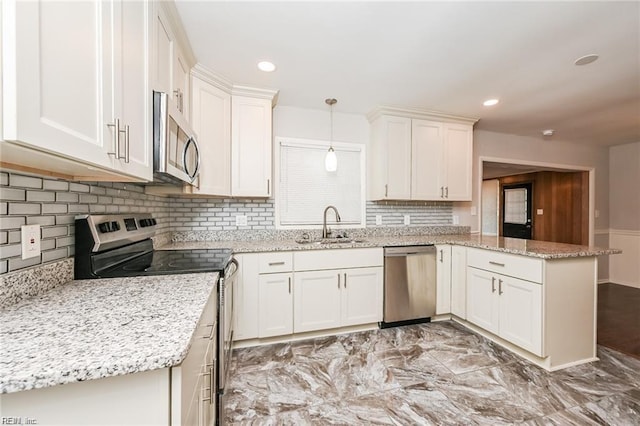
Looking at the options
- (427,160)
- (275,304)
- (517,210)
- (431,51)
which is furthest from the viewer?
(517,210)

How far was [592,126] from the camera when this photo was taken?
3441mm

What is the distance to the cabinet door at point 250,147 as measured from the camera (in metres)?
2.48

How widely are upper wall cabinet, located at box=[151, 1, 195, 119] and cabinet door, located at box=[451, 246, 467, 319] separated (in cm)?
276

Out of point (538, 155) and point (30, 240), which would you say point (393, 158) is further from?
point (30, 240)

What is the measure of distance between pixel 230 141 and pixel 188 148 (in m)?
0.80

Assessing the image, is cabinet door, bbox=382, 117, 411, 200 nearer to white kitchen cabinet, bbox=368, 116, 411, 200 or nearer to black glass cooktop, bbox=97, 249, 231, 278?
white kitchen cabinet, bbox=368, 116, 411, 200

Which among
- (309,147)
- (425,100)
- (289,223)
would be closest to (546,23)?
(425,100)

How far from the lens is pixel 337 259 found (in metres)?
2.49

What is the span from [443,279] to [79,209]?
294 centimetres

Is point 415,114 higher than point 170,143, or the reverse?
point 415,114

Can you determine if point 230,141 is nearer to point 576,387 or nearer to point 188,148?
point 188,148

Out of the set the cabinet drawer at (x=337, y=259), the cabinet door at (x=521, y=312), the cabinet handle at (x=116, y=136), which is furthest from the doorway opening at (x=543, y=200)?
the cabinet handle at (x=116, y=136)

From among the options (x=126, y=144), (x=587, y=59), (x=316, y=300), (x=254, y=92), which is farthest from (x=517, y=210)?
(x=126, y=144)

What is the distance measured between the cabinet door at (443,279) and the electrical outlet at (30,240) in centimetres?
288
